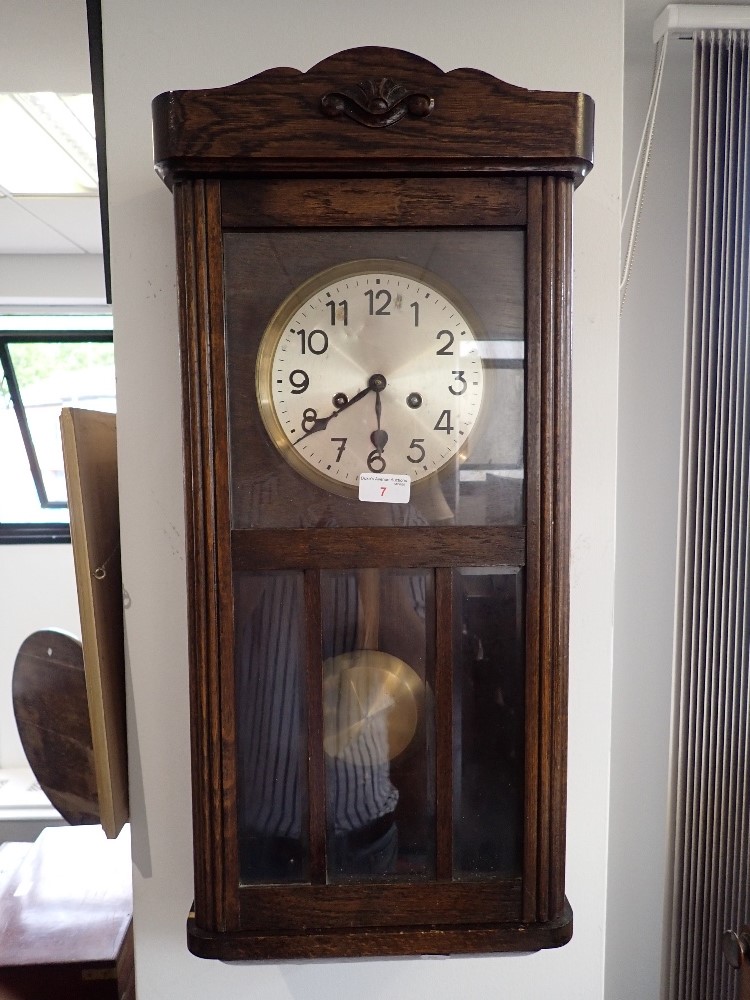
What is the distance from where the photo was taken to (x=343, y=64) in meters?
0.78

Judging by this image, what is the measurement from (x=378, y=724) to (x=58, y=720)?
60 cm

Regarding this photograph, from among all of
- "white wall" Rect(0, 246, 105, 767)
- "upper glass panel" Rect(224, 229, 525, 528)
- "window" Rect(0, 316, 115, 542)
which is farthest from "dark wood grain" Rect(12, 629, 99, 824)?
"window" Rect(0, 316, 115, 542)

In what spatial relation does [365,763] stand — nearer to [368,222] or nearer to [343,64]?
[368,222]

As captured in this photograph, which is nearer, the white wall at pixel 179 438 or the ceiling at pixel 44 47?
the white wall at pixel 179 438

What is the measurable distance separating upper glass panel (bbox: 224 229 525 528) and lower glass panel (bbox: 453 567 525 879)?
9 cm

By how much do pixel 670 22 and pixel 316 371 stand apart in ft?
3.07

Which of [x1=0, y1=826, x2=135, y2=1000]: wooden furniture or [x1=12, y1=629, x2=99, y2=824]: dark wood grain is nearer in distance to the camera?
[x1=12, y1=629, x2=99, y2=824]: dark wood grain

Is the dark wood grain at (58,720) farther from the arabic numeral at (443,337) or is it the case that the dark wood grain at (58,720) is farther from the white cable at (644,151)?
the white cable at (644,151)

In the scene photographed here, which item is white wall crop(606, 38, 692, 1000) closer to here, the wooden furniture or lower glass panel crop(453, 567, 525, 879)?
lower glass panel crop(453, 567, 525, 879)

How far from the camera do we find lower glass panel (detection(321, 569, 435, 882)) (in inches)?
33.6

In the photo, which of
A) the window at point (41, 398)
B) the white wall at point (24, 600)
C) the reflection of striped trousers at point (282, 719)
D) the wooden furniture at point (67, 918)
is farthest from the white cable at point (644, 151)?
the white wall at point (24, 600)

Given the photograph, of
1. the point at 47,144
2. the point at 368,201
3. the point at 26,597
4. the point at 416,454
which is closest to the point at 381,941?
the point at 416,454

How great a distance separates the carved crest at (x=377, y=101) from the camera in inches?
30.6

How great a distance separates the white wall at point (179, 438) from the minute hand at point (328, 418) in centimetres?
25
